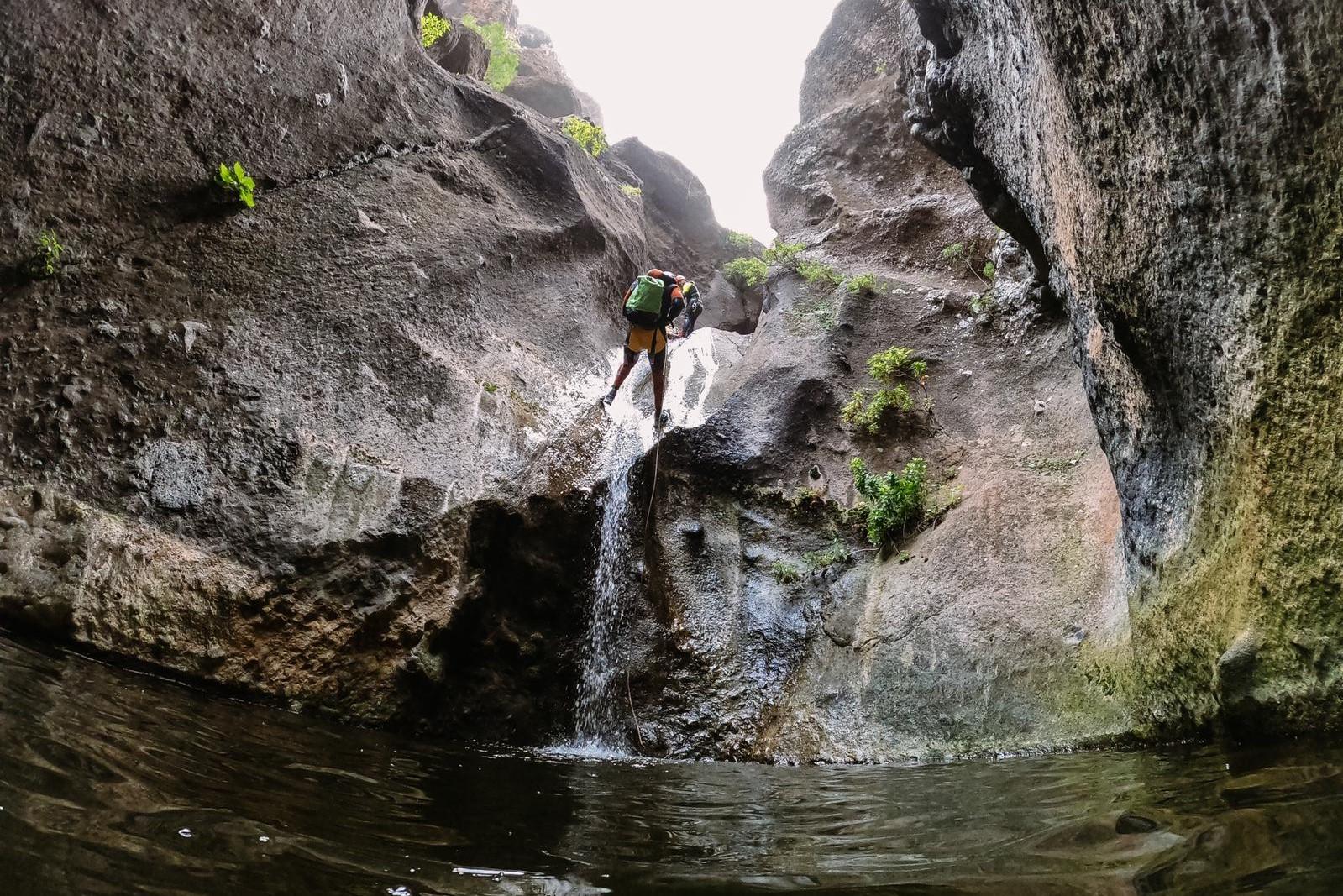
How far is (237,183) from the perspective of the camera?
7.59 metres

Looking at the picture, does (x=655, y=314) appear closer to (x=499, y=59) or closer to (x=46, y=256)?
(x=46, y=256)

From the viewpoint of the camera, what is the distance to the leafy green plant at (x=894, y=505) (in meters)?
7.76

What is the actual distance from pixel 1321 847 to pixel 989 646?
152 inches

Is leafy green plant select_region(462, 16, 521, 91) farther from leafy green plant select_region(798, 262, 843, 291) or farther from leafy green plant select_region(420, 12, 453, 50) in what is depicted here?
leafy green plant select_region(798, 262, 843, 291)

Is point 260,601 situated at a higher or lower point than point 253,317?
lower

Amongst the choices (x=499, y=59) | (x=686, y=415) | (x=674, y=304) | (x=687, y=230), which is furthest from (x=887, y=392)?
(x=499, y=59)

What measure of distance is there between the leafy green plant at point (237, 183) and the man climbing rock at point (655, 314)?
4.28m

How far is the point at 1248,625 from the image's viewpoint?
383 centimetres

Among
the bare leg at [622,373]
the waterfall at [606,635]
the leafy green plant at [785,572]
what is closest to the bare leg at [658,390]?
the bare leg at [622,373]

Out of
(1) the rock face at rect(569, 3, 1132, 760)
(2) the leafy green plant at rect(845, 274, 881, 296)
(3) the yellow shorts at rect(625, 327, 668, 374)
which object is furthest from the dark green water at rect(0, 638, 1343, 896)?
(2) the leafy green plant at rect(845, 274, 881, 296)

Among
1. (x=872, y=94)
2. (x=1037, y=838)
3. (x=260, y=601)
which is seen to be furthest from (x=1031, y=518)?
(x=872, y=94)

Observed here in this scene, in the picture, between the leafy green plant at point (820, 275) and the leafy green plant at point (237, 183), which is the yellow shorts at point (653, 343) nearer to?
the leafy green plant at point (820, 275)

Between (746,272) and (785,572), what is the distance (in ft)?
35.0

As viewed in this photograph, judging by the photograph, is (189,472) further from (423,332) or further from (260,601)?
(423,332)
